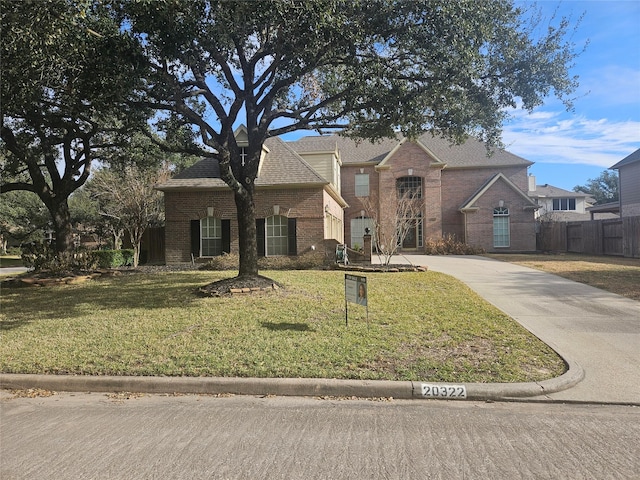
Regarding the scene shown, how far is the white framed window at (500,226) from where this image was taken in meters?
27.8

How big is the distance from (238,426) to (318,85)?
31.5ft

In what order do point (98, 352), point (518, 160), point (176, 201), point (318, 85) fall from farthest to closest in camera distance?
point (518, 160), point (176, 201), point (318, 85), point (98, 352)

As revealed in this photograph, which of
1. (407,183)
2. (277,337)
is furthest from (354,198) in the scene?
(277,337)

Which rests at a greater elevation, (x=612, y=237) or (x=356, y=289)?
(x=612, y=237)

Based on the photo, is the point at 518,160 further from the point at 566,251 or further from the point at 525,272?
the point at 525,272

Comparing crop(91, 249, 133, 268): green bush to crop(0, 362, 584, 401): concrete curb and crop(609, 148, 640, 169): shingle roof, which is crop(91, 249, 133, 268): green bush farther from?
crop(609, 148, 640, 169): shingle roof

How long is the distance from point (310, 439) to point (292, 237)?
1481 centimetres

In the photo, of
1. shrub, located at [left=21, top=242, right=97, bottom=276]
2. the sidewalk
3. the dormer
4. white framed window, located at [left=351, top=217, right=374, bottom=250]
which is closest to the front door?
white framed window, located at [left=351, top=217, right=374, bottom=250]

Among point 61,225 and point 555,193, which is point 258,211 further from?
point 555,193

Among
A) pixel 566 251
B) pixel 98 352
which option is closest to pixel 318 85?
pixel 98 352

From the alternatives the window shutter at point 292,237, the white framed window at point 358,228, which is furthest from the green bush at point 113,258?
the white framed window at point 358,228

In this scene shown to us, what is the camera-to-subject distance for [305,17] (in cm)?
742

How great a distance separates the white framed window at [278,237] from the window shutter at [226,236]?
1.69m

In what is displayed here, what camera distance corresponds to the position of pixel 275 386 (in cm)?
516
